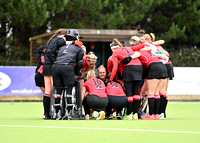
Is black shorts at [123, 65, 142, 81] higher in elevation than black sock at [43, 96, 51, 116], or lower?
higher

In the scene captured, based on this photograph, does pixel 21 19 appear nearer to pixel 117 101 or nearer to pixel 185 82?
pixel 185 82

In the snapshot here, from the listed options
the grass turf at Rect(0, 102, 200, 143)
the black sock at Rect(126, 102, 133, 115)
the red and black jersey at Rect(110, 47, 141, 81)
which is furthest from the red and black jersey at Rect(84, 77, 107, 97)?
the grass turf at Rect(0, 102, 200, 143)

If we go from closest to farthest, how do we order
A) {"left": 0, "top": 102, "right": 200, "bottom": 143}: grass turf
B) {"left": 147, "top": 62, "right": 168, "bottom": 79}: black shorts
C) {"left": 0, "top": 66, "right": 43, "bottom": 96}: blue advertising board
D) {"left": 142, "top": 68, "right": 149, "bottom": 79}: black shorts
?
{"left": 0, "top": 102, "right": 200, "bottom": 143}: grass turf, {"left": 147, "top": 62, "right": 168, "bottom": 79}: black shorts, {"left": 142, "top": 68, "right": 149, "bottom": 79}: black shorts, {"left": 0, "top": 66, "right": 43, "bottom": 96}: blue advertising board

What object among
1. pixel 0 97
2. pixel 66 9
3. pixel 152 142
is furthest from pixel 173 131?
pixel 66 9

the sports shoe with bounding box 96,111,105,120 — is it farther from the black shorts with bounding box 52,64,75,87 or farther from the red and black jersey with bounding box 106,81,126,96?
the black shorts with bounding box 52,64,75,87

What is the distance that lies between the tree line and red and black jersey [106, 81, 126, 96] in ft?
46.3

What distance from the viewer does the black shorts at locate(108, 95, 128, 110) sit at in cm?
1070

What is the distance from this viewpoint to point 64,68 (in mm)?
10312

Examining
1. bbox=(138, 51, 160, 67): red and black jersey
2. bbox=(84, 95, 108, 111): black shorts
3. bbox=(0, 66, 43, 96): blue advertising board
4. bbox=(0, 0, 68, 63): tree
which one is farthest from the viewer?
bbox=(0, 0, 68, 63): tree

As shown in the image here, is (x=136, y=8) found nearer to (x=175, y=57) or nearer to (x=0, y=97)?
(x=175, y=57)

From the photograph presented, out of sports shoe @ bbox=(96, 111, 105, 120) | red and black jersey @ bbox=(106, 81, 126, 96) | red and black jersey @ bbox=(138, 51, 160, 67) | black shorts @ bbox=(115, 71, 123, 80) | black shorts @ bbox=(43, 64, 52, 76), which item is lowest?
sports shoe @ bbox=(96, 111, 105, 120)

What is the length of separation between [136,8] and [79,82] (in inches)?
828

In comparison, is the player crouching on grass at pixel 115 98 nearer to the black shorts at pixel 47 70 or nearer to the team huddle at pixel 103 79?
the team huddle at pixel 103 79

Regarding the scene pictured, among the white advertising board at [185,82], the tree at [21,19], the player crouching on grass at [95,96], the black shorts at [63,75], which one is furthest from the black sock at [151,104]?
the tree at [21,19]
